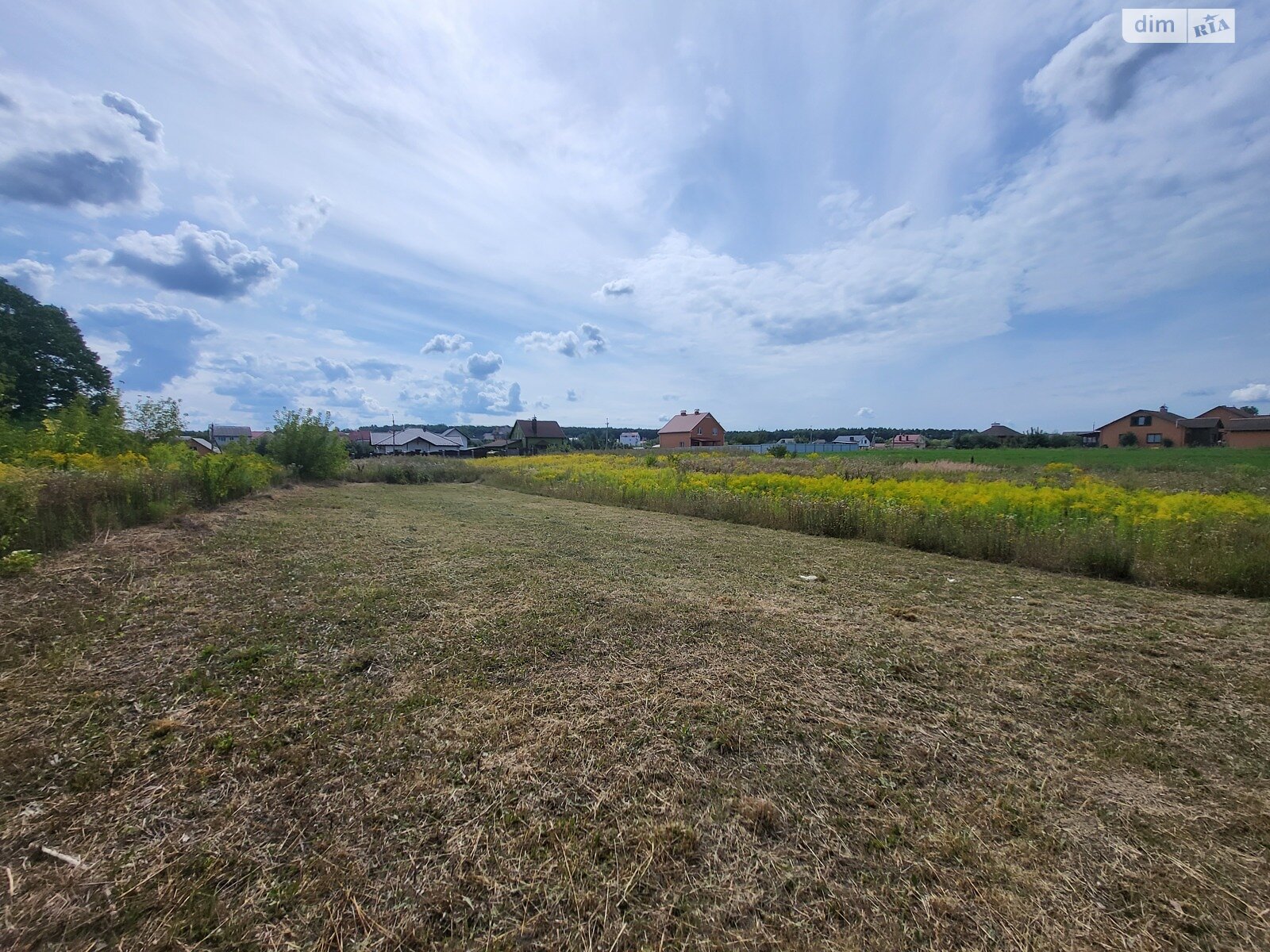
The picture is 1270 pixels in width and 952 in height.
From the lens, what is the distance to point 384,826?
1907 millimetres

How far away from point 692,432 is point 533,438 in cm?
2002

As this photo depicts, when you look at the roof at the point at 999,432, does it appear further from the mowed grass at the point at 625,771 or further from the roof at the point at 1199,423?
the mowed grass at the point at 625,771

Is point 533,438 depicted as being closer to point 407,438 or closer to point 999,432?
point 407,438

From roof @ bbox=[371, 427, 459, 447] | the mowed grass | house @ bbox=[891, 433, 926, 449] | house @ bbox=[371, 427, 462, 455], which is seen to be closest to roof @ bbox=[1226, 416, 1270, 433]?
house @ bbox=[891, 433, 926, 449]

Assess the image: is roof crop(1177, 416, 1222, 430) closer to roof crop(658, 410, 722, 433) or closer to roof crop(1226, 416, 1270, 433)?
roof crop(1226, 416, 1270, 433)

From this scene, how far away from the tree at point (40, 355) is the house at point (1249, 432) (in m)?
65.9

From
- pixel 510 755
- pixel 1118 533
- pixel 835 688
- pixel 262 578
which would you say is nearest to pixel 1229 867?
pixel 835 688

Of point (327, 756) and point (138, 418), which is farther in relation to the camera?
point (138, 418)

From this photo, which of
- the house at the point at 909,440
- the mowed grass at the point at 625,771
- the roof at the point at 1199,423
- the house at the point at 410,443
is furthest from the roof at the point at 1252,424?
the house at the point at 410,443

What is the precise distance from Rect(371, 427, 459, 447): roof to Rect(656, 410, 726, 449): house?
32.3 metres

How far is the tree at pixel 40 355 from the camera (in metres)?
19.8

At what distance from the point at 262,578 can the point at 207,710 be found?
10.1 feet

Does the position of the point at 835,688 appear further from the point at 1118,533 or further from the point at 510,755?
the point at 1118,533

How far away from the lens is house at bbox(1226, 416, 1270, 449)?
3191cm
